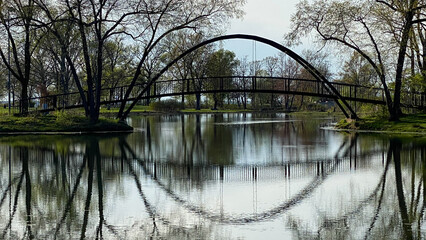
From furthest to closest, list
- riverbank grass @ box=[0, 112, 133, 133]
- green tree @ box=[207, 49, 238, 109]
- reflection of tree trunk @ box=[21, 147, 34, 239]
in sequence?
green tree @ box=[207, 49, 238, 109] → riverbank grass @ box=[0, 112, 133, 133] → reflection of tree trunk @ box=[21, 147, 34, 239]

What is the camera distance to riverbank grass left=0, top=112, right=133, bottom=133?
31.0m

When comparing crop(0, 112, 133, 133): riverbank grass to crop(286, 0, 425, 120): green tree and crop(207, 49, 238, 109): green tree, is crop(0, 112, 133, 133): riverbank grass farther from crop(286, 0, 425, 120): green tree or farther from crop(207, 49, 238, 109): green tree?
crop(207, 49, 238, 109): green tree

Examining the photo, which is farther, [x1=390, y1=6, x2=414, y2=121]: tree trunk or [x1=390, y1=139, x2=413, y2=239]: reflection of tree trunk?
[x1=390, y1=6, x2=414, y2=121]: tree trunk

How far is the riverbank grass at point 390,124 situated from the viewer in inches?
1214

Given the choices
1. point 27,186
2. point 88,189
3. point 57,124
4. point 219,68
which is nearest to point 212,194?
point 88,189

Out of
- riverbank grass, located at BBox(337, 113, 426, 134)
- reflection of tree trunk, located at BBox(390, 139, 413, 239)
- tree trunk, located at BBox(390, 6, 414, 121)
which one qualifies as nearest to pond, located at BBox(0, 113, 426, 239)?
reflection of tree trunk, located at BBox(390, 139, 413, 239)

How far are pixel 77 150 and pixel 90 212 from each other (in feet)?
37.8

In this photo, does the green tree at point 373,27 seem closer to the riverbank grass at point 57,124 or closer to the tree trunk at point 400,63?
the tree trunk at point 400,63

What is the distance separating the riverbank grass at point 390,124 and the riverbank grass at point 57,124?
14338 millimetres

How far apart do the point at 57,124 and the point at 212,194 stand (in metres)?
22.3

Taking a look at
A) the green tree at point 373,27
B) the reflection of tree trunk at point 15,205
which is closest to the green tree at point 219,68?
the green tree at point 373,27

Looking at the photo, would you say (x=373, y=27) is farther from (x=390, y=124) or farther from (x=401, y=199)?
(x=401, y=199)

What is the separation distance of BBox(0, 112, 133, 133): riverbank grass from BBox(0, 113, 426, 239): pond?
10.8 m

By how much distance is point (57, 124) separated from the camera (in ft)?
104
